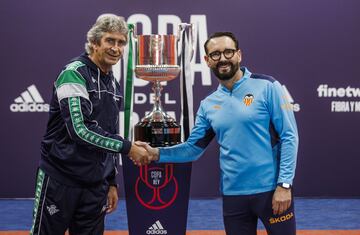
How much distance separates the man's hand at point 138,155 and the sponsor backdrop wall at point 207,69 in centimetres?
280

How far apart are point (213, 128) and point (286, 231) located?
578 millimetres

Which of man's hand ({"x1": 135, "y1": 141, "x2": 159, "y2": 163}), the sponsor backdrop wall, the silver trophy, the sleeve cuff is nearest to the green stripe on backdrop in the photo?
the silver trophy

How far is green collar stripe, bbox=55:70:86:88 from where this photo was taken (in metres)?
2.34

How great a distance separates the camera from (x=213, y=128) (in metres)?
2.51

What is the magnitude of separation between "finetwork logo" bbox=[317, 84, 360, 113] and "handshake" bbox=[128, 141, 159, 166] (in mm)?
3265

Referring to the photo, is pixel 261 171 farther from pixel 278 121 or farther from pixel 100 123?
pixel 100 123

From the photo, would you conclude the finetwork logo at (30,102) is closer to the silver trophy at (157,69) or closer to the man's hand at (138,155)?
the silver trophy at (157,69)

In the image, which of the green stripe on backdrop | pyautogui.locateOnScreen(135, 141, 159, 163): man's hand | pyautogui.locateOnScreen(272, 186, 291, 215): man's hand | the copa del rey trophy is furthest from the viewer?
the green stripe on backdrop

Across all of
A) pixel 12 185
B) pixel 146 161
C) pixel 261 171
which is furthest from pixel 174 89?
pixel 261 171

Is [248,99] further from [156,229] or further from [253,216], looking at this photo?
[156,229]

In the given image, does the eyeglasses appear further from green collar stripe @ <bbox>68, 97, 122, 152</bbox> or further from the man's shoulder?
green collar stripe @ <bbox>68, 97, 122, 152</bbox>

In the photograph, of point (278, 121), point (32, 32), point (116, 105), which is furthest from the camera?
point (32, 32)

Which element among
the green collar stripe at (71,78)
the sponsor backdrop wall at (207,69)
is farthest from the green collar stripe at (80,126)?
the sponsor backdrop wall at (207,69)

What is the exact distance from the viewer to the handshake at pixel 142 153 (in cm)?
260
